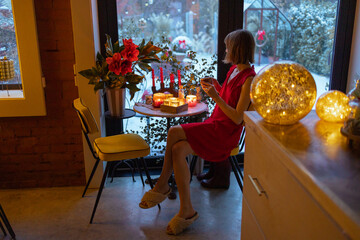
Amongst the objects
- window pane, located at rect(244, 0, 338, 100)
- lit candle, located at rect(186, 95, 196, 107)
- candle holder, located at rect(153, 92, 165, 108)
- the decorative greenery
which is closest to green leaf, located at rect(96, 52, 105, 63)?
the decorative greenery

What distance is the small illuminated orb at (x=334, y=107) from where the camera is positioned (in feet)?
3.96

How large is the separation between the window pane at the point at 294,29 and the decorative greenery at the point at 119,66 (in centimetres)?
99

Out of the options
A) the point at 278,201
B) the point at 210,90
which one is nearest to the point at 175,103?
the point at 210,90

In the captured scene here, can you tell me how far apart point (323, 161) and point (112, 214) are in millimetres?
1905

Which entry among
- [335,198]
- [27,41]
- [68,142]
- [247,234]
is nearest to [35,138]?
[68,142]

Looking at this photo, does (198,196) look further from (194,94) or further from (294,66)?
(294,66)

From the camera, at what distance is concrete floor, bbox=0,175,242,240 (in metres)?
2.24

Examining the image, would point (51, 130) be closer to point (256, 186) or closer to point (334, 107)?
point (256, 186)

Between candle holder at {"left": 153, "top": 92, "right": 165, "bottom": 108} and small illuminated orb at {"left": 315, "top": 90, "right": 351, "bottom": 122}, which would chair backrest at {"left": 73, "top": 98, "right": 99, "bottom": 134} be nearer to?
candle holder at {"left": 153, "top": 92, "right": 165, "bottom": 108}

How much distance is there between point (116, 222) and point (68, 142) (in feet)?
2.76

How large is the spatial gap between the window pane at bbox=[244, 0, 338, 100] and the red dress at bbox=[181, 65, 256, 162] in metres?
0.83

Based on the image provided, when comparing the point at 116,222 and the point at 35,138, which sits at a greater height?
the point at 35,138

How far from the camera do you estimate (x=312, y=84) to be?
116 centimetres

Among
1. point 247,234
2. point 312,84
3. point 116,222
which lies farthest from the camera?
point 116,222
